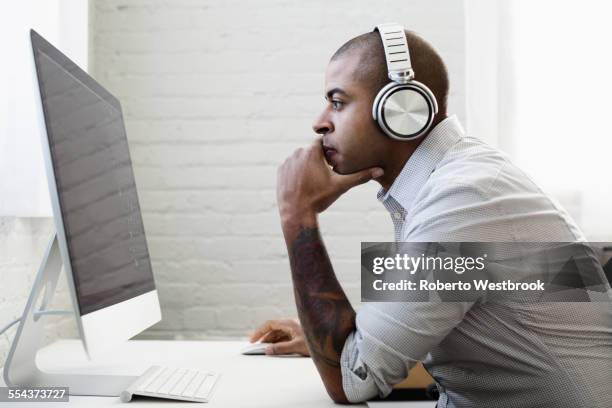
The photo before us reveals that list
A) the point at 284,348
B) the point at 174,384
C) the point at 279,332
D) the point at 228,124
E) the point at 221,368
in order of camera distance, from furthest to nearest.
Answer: the point at 228,124, the point at 279,332, the point at 284,348, the point at 221,368, the point at 174,384

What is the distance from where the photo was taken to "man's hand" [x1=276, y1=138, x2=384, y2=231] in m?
1.27

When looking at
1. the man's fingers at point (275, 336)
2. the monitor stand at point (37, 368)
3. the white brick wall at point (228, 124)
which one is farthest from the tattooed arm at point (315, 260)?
the white brick wall at point (228, 124)

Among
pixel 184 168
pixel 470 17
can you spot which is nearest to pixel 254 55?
pixel 184 168

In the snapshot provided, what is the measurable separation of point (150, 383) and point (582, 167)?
5.07ft

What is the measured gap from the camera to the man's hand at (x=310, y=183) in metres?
1.27

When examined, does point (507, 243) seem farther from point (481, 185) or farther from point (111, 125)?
point (111, 125)

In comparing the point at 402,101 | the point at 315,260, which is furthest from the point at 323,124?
the point at 315,260

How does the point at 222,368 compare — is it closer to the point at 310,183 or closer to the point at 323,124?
the point at 310,183

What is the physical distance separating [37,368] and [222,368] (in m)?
0.38

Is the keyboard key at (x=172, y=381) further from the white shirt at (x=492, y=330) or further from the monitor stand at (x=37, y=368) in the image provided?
the white shirt at (x=492, y=330)

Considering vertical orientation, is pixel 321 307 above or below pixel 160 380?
above

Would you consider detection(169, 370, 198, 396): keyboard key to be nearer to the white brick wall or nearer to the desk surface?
the desk surface

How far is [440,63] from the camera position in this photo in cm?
131

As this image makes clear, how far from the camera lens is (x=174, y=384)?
114cm
